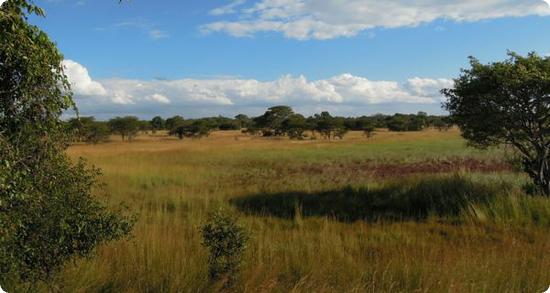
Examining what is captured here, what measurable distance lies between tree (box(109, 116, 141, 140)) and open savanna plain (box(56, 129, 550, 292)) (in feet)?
243

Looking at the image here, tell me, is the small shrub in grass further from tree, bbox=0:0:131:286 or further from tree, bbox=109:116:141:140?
Result: tree, bbox=109:116:141:140

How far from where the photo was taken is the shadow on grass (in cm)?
1223

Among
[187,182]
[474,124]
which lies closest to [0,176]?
Answer: [474,124]

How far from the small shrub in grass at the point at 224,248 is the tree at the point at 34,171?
147 centimetres

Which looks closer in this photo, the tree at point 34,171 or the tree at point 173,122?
the tree at point 34,171

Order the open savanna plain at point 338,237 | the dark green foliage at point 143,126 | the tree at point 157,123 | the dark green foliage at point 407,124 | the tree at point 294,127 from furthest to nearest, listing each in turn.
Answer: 1. the tree at point 157,123
2. the dark green foliage at point 407,124
3. the dark green foliage at point 143,126
4. the tree at point 294,127
5. the open savanna plain at point 338,237

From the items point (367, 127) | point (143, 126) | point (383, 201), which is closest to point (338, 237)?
point (383, 201)

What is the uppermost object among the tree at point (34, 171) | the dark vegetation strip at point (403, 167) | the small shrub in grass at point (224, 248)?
the tree at point (34, 171)

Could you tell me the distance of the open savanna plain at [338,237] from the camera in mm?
5801

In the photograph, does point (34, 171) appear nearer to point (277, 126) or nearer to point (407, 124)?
point (277, 126)

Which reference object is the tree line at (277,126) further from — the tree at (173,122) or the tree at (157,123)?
the tree at (157,123)

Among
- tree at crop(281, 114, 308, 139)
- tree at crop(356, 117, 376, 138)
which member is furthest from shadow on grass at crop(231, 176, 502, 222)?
tree at crop(356, 117, 376, 138)

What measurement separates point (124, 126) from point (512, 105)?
8791 centimetres

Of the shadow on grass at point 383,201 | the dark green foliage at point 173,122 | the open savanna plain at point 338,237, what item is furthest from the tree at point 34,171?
the dark green foliage at point 173,122
